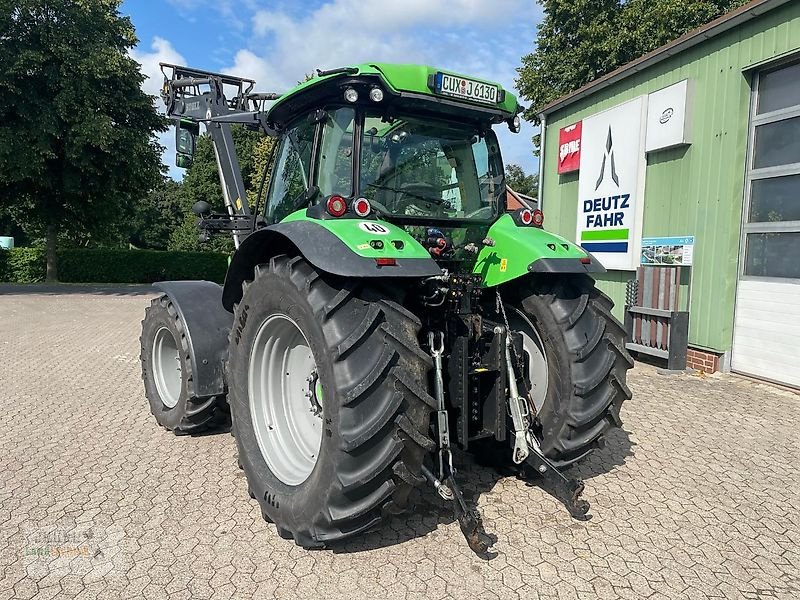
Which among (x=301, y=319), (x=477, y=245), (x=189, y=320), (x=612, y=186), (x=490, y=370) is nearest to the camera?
(x=301, y=319)

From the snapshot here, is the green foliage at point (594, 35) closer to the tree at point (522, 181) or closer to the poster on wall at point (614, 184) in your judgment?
the poster on wall at point (614, 184)

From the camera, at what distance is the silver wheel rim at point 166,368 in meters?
4.83

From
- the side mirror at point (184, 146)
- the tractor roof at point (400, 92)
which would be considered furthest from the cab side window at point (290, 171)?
the side mirror at point (184, 146)

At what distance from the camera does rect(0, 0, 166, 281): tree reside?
16.2 metres

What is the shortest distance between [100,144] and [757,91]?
16151 mm

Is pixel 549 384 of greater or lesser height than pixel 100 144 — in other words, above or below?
below

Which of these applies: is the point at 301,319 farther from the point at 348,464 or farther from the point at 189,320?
the point at 189,320

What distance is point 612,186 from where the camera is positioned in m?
8.73

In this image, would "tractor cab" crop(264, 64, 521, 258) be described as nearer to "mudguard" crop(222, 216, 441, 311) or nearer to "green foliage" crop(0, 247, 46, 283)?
"mudguard" crop(222, 216, 441, 311)

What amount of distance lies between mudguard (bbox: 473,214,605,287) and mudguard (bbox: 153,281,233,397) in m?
2.01

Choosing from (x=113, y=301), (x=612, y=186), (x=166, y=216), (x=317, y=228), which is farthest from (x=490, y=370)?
(x=166, y=216)

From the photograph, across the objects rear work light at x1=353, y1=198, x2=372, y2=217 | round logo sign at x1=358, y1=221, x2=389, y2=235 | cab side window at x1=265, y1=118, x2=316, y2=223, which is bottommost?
round logo sign at x1=358, y1=221, x2=389, y2=235

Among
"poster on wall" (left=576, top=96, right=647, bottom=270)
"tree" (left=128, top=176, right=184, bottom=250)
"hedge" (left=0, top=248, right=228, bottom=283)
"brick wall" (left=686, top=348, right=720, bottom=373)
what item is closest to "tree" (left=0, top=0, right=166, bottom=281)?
"hedge" (left=0, top=248, right=228, bottom=283)

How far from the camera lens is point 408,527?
3105 mm
